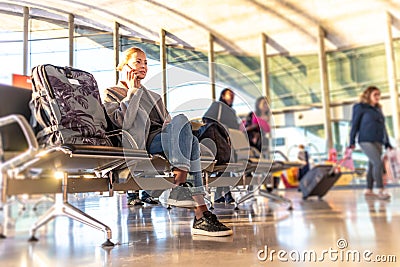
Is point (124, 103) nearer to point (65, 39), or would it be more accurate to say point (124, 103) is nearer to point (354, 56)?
point (65, 39)

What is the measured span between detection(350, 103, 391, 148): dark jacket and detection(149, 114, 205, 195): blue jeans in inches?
122

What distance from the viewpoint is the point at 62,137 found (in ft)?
3.78

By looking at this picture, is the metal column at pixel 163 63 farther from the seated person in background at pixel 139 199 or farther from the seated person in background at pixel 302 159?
the seated person in background at pixel 302 159

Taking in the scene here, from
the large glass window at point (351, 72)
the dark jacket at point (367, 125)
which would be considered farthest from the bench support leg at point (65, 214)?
the large glass window at point (351, 72)

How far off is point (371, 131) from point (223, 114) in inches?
115

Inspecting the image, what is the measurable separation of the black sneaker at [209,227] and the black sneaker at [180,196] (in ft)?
0.59

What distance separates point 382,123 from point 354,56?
17.2 ft

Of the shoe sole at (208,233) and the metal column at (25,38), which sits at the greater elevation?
the metal column at (25,38)

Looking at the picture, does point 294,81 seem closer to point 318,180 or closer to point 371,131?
point 318,180

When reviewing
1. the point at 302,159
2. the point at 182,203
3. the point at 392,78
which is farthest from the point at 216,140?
the point at 392,78

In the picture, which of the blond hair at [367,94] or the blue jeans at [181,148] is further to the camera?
the blond hair at [367,94]

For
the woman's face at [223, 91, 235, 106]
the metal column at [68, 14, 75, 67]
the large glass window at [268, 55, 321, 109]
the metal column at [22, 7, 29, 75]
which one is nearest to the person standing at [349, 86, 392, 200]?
the woman's face at [223, 91, 235, 106]

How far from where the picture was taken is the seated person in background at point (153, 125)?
1147mm

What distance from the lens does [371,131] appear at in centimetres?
384
